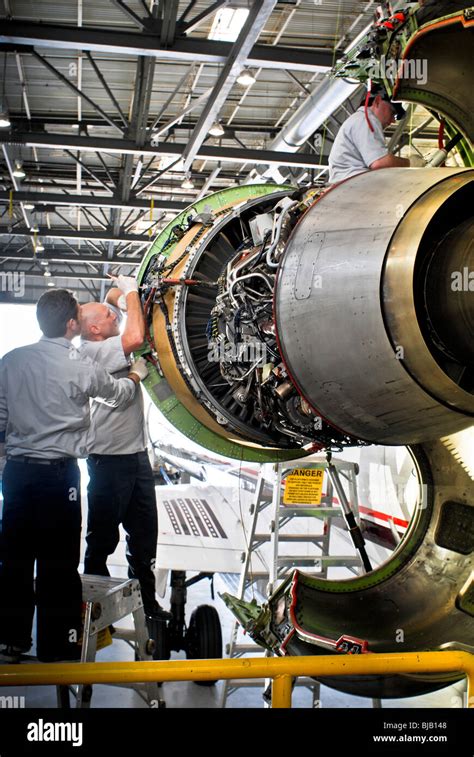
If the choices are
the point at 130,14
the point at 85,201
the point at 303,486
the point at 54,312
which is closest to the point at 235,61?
the point at 130,14

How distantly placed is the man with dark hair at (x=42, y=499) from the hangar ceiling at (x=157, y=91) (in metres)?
2.62

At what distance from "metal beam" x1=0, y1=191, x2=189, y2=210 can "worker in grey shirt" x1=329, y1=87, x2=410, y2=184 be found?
466 inches

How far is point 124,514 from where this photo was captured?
527 centimetres

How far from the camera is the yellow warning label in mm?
5539

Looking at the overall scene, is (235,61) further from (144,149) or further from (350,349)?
(350,349)

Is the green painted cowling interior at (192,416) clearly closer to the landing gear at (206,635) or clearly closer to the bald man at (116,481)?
the bald man at (116,481)

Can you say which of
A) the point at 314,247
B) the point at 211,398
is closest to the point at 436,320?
the point at 314,247

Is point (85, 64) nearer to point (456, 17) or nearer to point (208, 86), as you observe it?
point (208, 86)

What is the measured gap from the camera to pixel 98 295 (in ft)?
94.5

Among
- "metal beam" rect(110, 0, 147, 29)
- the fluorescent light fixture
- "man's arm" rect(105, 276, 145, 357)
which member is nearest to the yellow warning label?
"man's arm" rect(105, 276, 145, 357)

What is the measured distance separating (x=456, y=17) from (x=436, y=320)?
1316mm

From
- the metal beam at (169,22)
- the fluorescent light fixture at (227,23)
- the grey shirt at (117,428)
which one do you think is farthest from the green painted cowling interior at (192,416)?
the fluorescent light fixture at (227,23)

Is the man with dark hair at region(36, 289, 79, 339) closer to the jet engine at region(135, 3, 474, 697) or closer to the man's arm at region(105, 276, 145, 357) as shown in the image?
the man's arm at region(105, 276, 145, 357)

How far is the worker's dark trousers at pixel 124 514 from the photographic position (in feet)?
16.8
